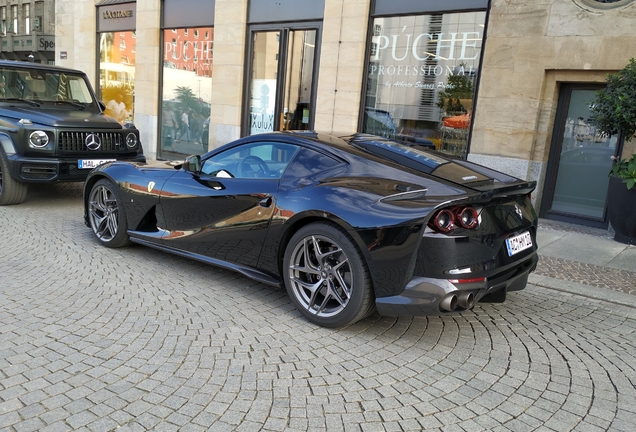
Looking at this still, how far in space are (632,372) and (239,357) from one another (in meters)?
2.57

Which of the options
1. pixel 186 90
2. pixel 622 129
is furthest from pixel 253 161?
pixel 186 90

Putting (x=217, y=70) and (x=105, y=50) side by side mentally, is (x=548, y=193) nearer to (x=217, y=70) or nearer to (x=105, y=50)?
(x=217, y=70)

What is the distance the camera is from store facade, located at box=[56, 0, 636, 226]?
8.47 meters

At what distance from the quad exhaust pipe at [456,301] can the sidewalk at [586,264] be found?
2320 millimetres

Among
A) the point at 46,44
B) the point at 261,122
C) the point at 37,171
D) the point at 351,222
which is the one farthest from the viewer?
the point at 46,44

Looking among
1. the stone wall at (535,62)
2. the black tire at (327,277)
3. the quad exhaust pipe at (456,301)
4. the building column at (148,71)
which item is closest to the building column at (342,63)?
the stone wall at (535,62)

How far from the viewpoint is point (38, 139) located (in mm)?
7477

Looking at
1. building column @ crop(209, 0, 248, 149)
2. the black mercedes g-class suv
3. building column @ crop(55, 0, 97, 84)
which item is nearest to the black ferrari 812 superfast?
the black mercedes g-class suv

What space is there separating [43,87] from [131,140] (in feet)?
6.15

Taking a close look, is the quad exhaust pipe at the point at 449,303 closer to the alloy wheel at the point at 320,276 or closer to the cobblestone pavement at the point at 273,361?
the cobblestone pavement at the point at 273,361

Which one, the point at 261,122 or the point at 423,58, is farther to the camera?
the point at 261,122

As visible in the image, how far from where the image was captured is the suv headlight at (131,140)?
8359 mm

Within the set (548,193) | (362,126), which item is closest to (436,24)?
(362,126)

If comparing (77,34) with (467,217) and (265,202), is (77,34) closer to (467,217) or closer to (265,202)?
(265,202)
